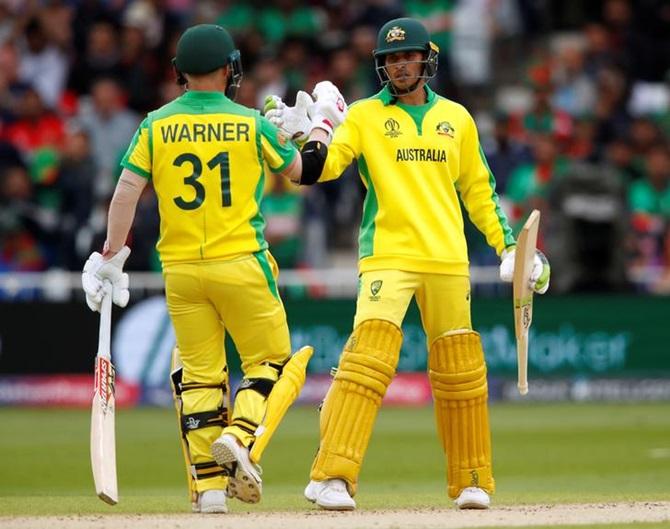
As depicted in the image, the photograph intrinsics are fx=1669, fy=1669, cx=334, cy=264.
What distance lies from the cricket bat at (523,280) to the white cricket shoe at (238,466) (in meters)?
1.43

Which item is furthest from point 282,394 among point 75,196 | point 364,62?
point 364,62

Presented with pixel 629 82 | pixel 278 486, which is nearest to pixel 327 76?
pixel 629 82

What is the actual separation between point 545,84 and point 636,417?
181 inches

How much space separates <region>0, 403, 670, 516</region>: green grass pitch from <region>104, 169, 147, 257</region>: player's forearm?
1.37 meters

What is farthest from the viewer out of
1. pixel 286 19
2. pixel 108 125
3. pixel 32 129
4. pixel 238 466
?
pixel 286 19

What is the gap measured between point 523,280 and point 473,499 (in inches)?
41.6

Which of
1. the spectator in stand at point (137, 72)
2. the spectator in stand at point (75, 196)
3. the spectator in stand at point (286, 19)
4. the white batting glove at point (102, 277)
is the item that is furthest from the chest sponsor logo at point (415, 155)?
the spectator in stand at point (286, 19)

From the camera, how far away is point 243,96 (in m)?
16.1

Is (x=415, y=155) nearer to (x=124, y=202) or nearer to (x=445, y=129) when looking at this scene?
(x=445, y=129)

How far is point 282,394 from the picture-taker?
769 cm

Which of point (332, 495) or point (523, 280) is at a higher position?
point (523, 280)

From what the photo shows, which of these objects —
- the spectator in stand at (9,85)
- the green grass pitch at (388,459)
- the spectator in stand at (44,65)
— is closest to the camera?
the green grass pitch at (388,459)

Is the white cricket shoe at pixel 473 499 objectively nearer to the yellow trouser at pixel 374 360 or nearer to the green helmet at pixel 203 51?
the yellow trouser at pixel 374 360

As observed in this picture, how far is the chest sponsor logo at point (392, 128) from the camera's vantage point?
784cm
